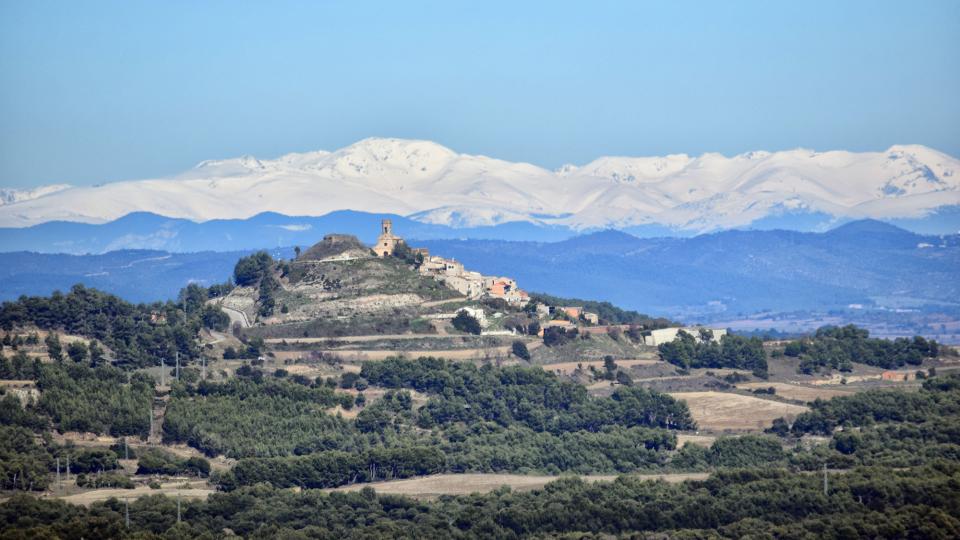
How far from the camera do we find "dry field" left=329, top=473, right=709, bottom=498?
77.1 meters

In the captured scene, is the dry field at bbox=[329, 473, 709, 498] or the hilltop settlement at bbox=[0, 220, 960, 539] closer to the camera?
the hilltop settlement at bbox=[0, 220, 960, 539]

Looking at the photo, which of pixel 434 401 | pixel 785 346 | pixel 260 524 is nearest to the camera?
pixel 260 524

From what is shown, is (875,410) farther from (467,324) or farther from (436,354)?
(467,324)

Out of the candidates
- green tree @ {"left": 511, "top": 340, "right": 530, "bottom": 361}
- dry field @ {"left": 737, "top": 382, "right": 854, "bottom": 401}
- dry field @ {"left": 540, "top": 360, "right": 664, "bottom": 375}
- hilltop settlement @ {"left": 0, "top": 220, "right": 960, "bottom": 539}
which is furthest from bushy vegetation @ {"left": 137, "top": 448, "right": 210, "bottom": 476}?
dry field @ {"left": 737, "top": 382, "right": 854, "bottom": 401}

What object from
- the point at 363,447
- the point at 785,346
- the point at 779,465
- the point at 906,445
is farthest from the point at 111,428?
the point at 785,346

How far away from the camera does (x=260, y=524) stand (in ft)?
223

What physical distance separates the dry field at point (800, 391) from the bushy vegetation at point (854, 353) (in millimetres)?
5426

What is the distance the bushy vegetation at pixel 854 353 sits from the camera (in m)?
111

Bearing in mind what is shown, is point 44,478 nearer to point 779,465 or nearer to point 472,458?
point 472,458

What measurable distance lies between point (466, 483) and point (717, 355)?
113 feet

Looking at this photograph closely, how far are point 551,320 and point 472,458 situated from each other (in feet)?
106

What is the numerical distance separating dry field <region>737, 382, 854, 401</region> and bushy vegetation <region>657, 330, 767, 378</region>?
304 cm

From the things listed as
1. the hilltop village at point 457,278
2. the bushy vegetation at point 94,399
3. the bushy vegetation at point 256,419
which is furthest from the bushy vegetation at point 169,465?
the hilltop village at point 457,278

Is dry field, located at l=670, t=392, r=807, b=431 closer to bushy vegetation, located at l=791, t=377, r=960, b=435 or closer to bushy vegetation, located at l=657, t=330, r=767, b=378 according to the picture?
bushy vegetation, located at l=791, t=377, r=960, b=435
